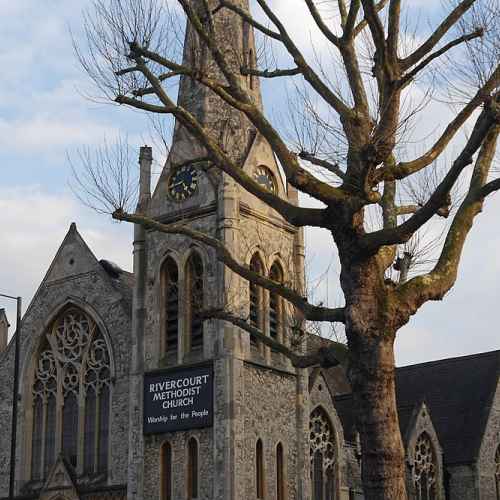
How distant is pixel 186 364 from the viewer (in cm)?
2900

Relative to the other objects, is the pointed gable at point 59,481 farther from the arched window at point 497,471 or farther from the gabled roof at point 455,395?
the arched window at point 497,471

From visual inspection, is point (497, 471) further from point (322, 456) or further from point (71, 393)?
point (71, 393)

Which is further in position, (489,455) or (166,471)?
(489,455)

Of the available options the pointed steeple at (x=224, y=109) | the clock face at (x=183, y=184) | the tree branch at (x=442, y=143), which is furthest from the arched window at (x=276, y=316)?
the tree branch at (x=442, y=143)

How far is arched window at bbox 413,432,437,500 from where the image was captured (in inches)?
1401

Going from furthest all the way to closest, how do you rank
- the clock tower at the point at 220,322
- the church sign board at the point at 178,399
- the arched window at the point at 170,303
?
the arched window at the point at 170,303, the church sign board at the point at 178,399, the clock tower at the point at 220,322

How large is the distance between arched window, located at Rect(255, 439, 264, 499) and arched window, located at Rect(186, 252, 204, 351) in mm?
3318

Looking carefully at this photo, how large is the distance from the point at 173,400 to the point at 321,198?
1667cm

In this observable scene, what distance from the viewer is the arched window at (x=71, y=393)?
31406 mm

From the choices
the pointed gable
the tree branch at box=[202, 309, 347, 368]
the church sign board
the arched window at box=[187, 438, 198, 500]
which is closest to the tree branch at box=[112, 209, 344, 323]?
the tree branch at box=[202, 309, 347, 368]

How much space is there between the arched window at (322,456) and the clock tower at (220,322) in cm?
161

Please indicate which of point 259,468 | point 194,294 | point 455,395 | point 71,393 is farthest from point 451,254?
point 455,395

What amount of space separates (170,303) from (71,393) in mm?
4664

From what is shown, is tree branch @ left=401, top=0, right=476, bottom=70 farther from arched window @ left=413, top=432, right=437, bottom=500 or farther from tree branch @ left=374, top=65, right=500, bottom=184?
arched window @ left=413, top=432, right=437, bottom=500
